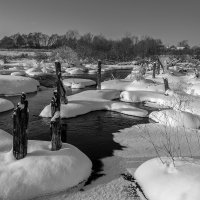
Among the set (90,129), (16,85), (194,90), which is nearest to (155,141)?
(90,129)

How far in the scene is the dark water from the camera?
11515mm

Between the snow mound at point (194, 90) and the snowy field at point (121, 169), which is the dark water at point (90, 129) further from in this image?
the snow mound at point (194, 90)

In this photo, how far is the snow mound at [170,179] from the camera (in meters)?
6.65

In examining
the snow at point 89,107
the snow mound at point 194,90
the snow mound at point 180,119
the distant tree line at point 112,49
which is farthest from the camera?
the distant tree line at point 112,49

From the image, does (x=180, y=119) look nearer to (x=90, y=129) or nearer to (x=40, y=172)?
(x=90, y=129)

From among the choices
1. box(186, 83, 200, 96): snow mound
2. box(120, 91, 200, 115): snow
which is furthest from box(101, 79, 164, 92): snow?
box(120, 91, 200, 115): snow

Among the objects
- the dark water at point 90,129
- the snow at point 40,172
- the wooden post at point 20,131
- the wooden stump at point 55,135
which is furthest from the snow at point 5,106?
the wooden post at point 20,131

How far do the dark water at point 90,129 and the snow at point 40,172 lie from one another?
768 millimetres

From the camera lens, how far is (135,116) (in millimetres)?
17438

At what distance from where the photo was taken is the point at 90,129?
1466 cm

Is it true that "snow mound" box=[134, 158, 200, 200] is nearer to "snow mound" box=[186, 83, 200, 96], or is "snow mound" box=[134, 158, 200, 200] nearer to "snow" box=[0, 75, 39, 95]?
"snow mound" box=[186, 83, 200, 96]

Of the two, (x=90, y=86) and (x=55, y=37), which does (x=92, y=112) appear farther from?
(x=55, y=37)

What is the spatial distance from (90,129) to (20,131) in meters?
6.14

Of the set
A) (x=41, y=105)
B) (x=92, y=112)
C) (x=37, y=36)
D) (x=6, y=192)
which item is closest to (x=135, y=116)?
(x=92, y=112)
